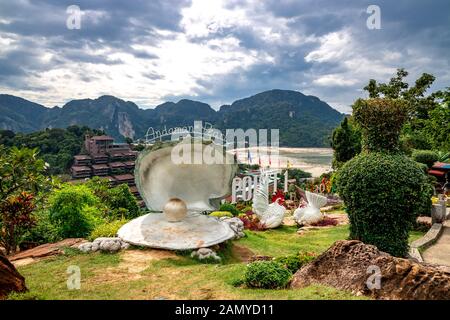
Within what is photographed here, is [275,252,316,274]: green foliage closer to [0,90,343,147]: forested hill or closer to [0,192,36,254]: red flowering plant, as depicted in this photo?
[0,192,36,254]: red flowering plant

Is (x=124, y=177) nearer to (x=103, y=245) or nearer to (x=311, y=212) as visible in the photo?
(x=311, y=212)

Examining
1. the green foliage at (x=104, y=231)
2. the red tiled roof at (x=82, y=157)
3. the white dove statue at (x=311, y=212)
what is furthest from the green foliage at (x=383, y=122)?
the red tiled roof at (x=82, y=157)

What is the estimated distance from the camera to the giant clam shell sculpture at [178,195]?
874 centimetres

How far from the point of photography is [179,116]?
127 metres

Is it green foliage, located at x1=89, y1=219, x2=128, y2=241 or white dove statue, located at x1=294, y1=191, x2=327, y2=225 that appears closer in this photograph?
green foliage, located at x1=89, y1=219, x2=128, y2=241

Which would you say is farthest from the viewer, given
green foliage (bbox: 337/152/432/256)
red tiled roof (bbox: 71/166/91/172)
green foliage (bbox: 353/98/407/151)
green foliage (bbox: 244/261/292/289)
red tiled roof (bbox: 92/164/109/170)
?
red tiled roof (bbox: 92/164/109/170)

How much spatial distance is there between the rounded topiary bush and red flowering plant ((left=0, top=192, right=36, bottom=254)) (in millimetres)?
7913

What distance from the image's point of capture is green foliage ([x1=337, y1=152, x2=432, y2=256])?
6.79 meters

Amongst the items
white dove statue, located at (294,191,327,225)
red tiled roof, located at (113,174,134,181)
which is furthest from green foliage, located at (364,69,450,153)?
red tiled roof, located at (113,174,134,181)

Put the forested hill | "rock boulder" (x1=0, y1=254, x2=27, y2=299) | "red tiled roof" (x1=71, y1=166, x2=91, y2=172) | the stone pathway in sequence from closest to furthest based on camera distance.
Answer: "rock boulder" (x1=0, y1=254, x2=27, y2=299), the stone pathway, "red tiled roof" (x1=71, y1=166, x2=91, y2=172), the forested hill

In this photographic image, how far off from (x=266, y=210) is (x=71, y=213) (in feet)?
26.7

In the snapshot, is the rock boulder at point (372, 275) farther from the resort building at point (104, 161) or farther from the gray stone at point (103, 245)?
the resort building at point (104, 161)

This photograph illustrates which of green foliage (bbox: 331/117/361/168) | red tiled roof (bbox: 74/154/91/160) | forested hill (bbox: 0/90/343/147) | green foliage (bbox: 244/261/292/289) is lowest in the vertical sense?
green foliage (bbox: 244/261/292/289)
